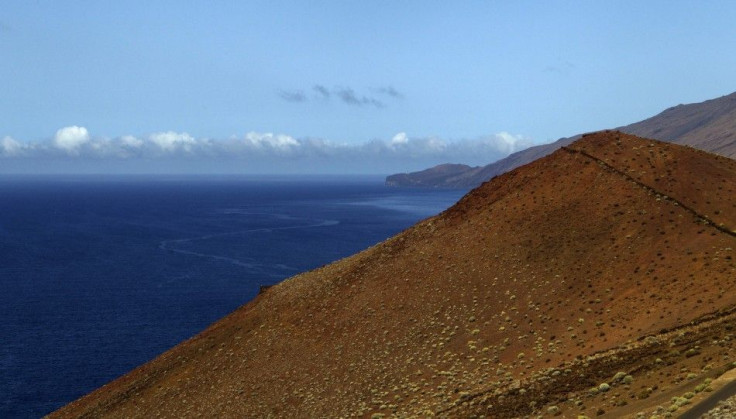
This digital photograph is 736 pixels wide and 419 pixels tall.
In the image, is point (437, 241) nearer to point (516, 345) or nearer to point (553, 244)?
point (553, 244)

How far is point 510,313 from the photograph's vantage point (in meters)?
42.0

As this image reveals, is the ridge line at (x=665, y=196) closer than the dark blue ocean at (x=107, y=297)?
Yes

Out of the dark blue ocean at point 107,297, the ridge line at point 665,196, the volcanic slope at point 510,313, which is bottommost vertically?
the dark blue ocean at point 107,297

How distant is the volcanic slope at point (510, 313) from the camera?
3105 centimetres

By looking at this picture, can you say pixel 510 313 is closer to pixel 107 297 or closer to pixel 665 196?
pixel 665 196

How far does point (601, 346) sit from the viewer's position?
33531mm

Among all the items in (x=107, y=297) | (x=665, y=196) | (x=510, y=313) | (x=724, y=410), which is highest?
(x=665, y=196)

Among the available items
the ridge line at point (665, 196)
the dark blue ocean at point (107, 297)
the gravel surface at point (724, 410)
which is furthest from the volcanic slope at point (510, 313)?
the dark blue ocean at point (107, 297)

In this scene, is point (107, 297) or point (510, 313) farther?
point (107, 297)

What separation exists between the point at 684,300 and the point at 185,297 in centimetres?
10231

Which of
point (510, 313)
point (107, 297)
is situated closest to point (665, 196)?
point (510, 313)

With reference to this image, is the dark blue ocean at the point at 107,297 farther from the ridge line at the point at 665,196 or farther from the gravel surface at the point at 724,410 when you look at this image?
the gravel surface at the point at 724,410

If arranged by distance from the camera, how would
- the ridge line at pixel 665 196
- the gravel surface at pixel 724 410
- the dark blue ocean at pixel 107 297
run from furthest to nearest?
the dark blue ocean at pixel 107 297, the ridge line at pixel 665 196, the gravel surface at pixel 724 410

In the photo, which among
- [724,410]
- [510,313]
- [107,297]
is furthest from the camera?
[107,297]
